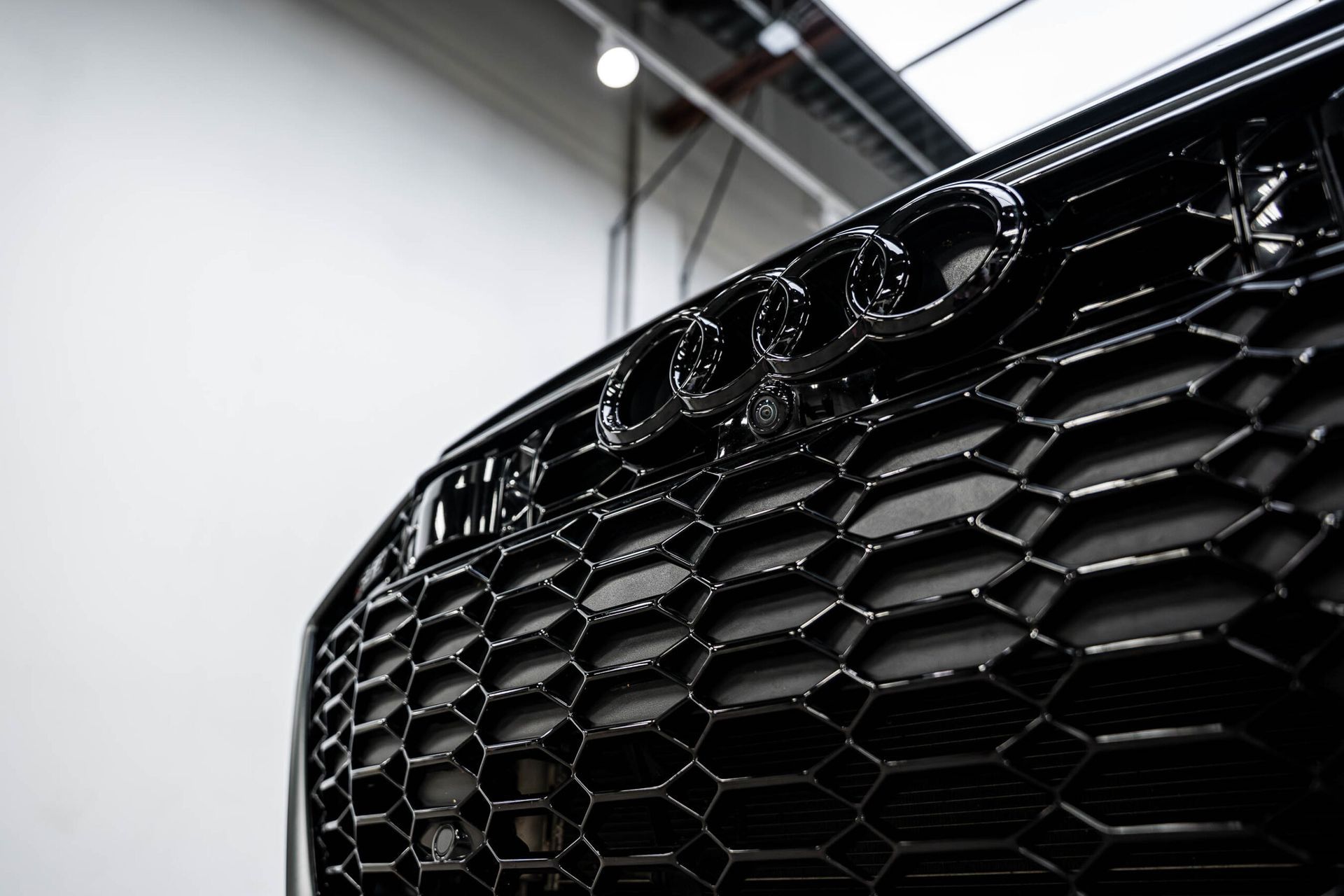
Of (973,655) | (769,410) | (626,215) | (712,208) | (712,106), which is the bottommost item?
(973,655)

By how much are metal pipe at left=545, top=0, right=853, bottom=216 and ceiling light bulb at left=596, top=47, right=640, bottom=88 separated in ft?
0.83

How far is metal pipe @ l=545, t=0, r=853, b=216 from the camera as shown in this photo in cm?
340

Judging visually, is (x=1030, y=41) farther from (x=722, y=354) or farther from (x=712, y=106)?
(x=722, y=354)

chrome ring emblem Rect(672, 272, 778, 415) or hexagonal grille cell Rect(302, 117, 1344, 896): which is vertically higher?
chrome ring emblem Rect(672, 272, 778, 415)

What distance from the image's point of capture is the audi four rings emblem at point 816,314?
56 centimetres

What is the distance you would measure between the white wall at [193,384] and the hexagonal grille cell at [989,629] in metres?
1.79

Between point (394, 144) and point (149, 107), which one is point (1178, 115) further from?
point (394, 144)

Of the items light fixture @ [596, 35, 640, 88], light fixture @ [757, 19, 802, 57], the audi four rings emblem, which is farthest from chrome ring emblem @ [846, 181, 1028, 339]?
light fixture @ [757, 19, 802, 57]

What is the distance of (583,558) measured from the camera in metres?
0.74

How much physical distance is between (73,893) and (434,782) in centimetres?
174

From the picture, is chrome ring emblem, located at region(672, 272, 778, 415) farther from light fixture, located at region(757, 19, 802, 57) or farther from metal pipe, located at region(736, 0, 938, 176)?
light fixture, located at region(757, 19, 802, 57)

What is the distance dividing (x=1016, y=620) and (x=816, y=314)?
259mm

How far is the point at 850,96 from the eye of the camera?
3973 millimetres

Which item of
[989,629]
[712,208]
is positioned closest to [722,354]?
[989,629]
